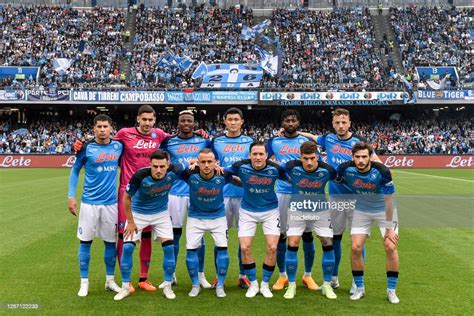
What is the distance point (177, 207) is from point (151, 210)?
817 mm

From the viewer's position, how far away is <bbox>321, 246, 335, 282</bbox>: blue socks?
707 cm

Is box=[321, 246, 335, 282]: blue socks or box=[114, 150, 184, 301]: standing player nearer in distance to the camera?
box=[114, 150, 184, 301]: standing player

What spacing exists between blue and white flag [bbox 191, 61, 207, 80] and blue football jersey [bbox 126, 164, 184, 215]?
109 feet

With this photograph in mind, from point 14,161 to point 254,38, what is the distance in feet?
75.7

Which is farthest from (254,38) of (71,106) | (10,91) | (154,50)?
(10,91)

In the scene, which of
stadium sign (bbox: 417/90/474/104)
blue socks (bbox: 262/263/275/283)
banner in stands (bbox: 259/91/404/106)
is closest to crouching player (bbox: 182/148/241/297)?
blue socks (bbox: 262/263/275/283)

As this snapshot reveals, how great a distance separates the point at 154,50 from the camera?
4497 cm

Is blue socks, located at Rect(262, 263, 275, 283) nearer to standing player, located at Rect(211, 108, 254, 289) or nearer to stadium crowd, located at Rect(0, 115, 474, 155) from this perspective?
standing player, located at Rect(211, 108, 254, 289)

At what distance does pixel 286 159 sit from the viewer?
7859 mm

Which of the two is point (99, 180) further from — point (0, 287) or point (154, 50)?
point (154, 50)

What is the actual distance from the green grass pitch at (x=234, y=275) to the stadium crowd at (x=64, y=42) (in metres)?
29.1

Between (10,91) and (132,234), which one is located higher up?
(10,91)

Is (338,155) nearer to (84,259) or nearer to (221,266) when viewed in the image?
(221,266)

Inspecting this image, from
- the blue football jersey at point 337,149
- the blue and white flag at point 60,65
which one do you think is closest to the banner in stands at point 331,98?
the blue and white flag at point 60,65
